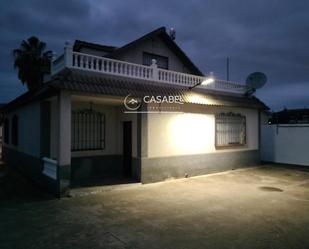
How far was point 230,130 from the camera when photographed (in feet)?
41.4

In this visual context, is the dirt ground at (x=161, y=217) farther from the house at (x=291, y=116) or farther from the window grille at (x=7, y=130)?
the house at (x=291, y=116)

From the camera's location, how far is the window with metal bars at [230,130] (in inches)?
477

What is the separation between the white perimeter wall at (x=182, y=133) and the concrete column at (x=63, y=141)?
3.07m

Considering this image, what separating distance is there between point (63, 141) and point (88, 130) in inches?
115

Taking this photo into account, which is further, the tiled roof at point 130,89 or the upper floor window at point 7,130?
the upper floor window at point 7,130

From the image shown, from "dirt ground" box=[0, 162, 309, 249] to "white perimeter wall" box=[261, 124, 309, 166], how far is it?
16.4ft

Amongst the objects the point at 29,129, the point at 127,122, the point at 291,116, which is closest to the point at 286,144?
the point at 127,122

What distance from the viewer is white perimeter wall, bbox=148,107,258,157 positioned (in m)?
9.72

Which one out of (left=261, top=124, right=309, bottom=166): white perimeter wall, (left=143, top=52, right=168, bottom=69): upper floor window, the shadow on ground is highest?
(left=143, top=52, right=168, bottom=69): upper floor window

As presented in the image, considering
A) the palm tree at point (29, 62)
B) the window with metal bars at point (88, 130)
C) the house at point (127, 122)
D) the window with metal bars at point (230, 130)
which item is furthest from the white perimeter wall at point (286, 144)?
the palm tree at point (29, 62)

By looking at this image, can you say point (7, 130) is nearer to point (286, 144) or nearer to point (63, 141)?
point (63, 141)

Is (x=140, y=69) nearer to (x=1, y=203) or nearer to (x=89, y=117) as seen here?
(x=89, y=117)

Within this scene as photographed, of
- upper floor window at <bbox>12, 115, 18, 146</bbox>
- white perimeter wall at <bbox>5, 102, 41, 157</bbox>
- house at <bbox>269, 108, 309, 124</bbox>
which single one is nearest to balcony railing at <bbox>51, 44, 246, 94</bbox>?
white perimeter wall at <bbox>5, 102, 41, 157</bbox>

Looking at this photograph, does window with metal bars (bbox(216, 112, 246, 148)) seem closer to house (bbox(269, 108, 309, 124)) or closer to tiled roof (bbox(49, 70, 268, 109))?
tiled roof (bbox(49, 70, 268, 109))
